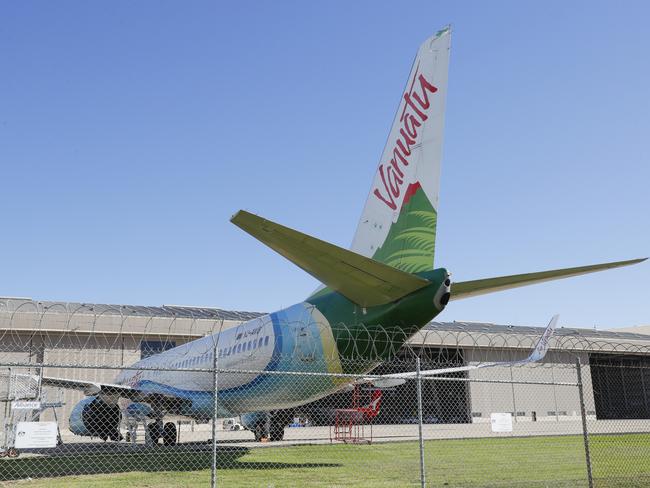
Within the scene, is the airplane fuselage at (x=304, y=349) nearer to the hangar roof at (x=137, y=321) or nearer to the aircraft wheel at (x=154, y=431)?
the aircraft wheel at (x=154, y=431)

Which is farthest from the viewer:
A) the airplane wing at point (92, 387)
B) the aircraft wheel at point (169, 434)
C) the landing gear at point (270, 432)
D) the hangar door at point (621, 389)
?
the hangar door at point (621, 389)

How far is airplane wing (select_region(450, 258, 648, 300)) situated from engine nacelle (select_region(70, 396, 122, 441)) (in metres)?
16.4

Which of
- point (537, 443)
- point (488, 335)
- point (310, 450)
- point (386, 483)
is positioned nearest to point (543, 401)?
point (488, 335)

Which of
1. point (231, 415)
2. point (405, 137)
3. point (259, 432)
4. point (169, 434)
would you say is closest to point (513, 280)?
point (405, 137)

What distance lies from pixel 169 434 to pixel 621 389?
190 ft

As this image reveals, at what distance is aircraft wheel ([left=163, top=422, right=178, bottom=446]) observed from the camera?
26.1m

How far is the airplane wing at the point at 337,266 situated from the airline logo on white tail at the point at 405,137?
2972 mm

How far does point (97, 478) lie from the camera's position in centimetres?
1438

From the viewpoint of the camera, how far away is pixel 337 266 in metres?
12.5

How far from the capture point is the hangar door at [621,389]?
6588 centimetres

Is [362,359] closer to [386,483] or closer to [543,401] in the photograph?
[386,483]

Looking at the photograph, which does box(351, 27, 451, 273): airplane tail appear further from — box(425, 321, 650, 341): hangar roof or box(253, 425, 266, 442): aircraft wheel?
box(425, 321, 650, 341): hangar roof

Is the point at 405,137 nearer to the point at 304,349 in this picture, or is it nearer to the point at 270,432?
the point at 304,349

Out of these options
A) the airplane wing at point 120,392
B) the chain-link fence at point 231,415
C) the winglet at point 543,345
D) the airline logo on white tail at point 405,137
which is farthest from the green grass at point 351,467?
the winglet at point 543,345
